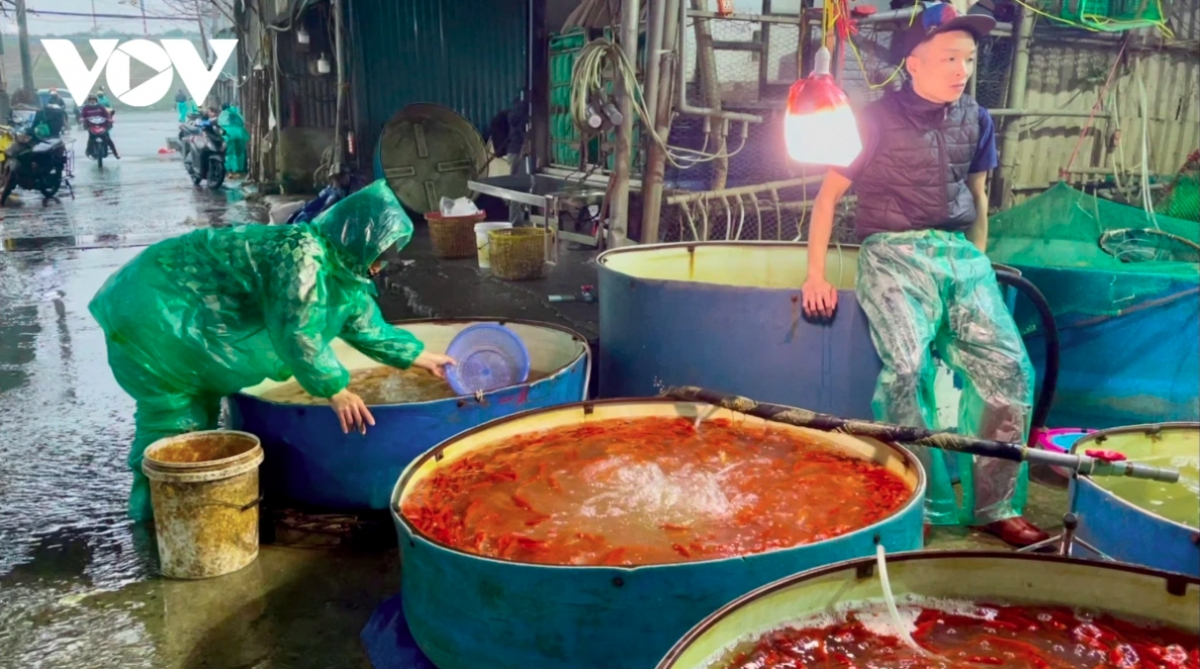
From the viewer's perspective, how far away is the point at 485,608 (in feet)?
7.96

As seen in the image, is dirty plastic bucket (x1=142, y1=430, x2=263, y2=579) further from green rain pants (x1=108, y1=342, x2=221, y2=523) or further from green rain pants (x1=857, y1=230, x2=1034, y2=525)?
green rain pants (x1=857, y1=230, x2=1034, y2=525)

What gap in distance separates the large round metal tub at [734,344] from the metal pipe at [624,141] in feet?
7.46

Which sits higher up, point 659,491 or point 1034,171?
point 1034,171

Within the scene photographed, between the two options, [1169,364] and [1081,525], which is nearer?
[1081,525]

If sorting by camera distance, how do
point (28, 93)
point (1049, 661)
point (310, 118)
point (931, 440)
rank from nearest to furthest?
1. point (1049, 661)
2. point (931, 440)
3. point (310, 118)
4. point (28, 93)

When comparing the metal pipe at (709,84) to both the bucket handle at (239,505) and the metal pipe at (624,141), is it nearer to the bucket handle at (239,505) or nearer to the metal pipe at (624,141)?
the metal pipe at (624,141)

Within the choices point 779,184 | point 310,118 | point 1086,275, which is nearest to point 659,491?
point 1086,275

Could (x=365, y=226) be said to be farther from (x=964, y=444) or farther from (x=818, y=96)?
(x=964, y=444)

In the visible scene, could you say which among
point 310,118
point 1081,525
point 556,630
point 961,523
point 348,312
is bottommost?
point 961,523

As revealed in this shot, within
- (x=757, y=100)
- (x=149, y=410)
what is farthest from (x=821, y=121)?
(x=757, y=100)

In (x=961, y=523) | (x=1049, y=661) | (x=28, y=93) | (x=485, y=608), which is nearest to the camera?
(x=1049, y=661)

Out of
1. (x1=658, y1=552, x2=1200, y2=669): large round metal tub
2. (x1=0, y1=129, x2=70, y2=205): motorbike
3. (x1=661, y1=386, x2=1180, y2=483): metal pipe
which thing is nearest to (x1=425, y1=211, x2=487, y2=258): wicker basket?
(x1=661, y1=386, x2=1180, y2=483): metal pipe

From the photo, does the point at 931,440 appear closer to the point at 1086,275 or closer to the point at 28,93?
the point at 1086,275

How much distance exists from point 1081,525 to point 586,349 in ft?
7.96
